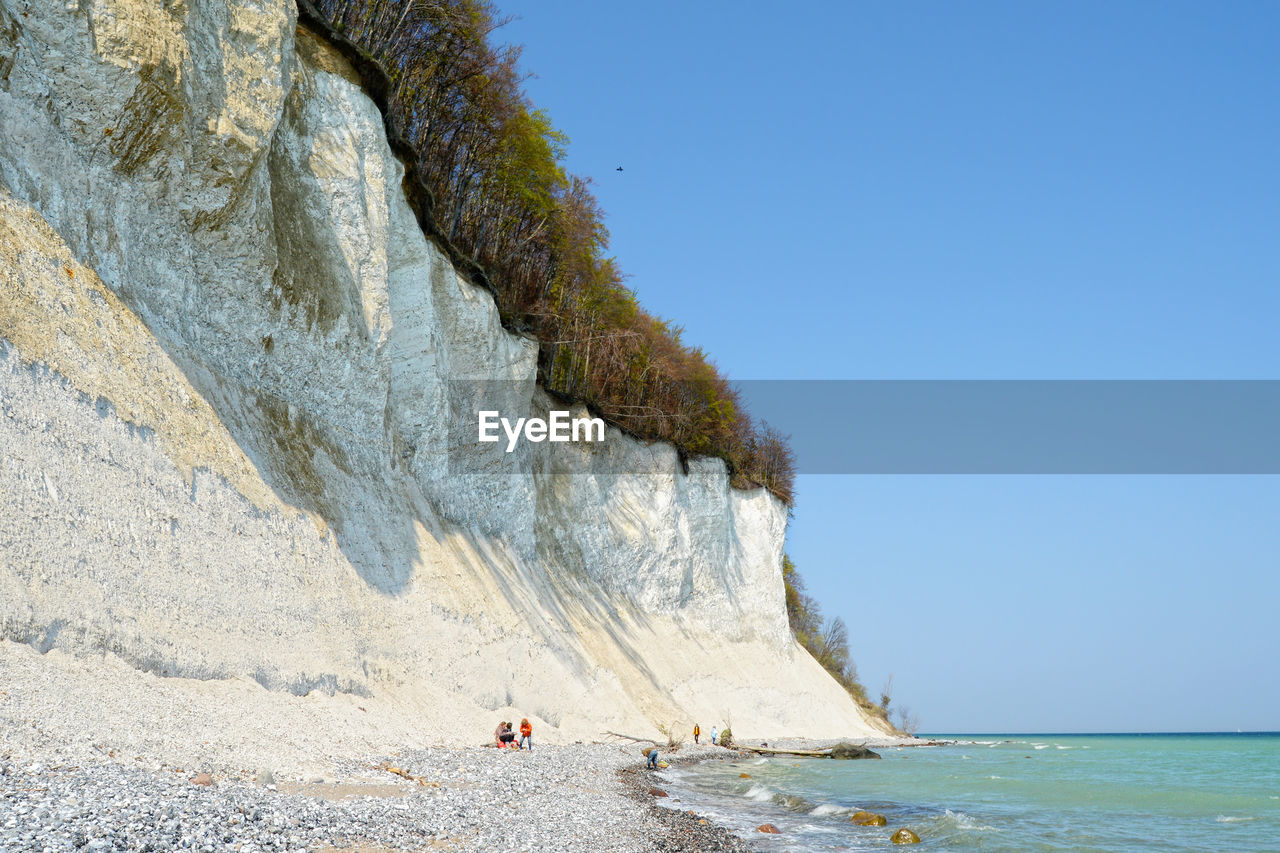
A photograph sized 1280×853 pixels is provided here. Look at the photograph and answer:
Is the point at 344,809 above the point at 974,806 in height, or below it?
above

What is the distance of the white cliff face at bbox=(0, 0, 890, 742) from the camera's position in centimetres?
1139

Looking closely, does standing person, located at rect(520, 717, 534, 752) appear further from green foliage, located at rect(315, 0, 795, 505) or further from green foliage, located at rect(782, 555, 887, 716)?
green foliage, located at rect(782, 555, 887, 716)

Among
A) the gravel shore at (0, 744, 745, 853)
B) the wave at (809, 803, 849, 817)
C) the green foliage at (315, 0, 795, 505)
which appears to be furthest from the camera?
the green foliage at (315, 0, 795, 505)

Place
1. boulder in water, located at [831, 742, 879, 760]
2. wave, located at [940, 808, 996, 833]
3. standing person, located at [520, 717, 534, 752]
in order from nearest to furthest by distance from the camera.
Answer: wave, located at [940, 808, 996, 833] < standing person, located at [520, 717, 534, 752] < boulder in water, located at [831, 742, 879, 760]

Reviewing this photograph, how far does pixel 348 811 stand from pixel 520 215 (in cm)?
2273

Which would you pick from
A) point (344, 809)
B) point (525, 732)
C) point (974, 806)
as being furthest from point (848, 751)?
point (344, 809)

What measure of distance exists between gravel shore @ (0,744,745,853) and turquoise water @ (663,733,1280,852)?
2.00 m

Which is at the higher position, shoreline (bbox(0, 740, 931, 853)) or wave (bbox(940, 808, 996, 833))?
shoreline (bbox(0, 740, 931, 853))

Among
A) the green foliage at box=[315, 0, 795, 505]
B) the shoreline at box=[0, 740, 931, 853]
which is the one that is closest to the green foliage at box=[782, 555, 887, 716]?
the green foliage at box=[315, 0, 795, 505]

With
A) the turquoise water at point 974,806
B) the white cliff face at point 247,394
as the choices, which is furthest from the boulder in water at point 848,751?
the white cliff face at point 247,394

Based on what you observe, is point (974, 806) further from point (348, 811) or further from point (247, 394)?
point (247, 394)

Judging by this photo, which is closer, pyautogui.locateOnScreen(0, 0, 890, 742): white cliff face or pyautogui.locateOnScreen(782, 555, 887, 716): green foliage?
pyautogui.locateOnScreen(0, 0, 890, 742): white cliff face

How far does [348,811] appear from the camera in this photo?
8203 millimetres

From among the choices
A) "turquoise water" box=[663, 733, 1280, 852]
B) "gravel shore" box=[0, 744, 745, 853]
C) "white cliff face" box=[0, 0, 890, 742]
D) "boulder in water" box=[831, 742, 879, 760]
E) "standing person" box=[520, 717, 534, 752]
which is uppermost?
"white cliff face" box=[0, 0, 890, 742]
